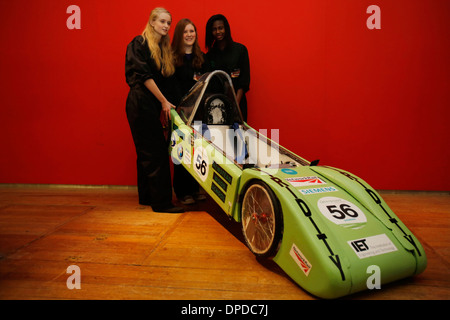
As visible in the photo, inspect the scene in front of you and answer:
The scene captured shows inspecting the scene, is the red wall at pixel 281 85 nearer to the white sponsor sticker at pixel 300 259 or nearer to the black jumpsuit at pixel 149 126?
the black jumpsuit at pixel 149 126

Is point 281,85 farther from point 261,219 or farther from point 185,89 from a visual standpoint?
point 261,219

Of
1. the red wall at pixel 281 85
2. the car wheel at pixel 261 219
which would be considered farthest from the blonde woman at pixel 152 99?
the car wheel at pixel 261 219

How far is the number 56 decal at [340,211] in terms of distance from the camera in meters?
1.58

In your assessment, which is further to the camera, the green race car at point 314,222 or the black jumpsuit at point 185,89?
the black jumpsuit at point 185,89

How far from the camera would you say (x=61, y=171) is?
3580mm

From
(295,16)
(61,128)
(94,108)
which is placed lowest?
(61,128)

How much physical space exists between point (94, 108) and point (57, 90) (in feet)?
1.52

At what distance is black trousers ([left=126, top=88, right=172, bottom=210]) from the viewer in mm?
2668

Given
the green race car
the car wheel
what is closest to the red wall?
the green race car

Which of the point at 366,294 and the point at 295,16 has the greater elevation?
the point at 295,16

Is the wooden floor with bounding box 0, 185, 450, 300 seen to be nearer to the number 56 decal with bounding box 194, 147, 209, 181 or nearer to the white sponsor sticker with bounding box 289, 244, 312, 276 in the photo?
the white sponsor sticker with bounding box 289, 244, 312, 276

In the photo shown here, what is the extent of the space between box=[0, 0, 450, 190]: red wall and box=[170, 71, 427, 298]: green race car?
47.3 inches

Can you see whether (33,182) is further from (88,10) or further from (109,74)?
(88,10)

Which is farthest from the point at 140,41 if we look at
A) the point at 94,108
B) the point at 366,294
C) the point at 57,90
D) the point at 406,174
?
the point at 406,174
